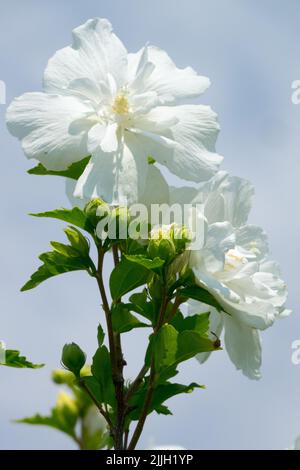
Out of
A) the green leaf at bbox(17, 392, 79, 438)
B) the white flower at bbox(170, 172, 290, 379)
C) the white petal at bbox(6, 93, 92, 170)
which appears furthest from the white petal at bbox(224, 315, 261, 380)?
the green leaf at bbox(17, 392, 79, 438)

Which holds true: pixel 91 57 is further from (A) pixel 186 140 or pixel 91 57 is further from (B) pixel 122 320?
(B) pixel 122 320

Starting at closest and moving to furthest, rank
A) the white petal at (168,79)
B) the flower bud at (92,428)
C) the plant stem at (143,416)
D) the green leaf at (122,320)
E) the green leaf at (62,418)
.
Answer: the plant stem at (143,416) → the green leaf at (122,320) → the white petal at (168,79) → the flower bud at (92,428) → the green leaf at (62,418)

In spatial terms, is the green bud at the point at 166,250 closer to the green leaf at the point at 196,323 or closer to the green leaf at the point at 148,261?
the green leaf at the point at 148,261

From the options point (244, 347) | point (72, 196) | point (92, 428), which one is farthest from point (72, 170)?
point (92, 428)

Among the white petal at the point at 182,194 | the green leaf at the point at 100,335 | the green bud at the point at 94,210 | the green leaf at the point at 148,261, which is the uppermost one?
the white petal at the point at 182,194

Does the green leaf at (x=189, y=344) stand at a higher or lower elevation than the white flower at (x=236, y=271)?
lower

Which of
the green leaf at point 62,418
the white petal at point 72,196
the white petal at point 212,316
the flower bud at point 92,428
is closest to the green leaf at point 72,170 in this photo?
the white petal at point 72,196

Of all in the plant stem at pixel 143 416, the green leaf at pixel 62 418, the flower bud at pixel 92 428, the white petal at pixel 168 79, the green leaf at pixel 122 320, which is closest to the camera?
the plant stem at pixel 143 416
